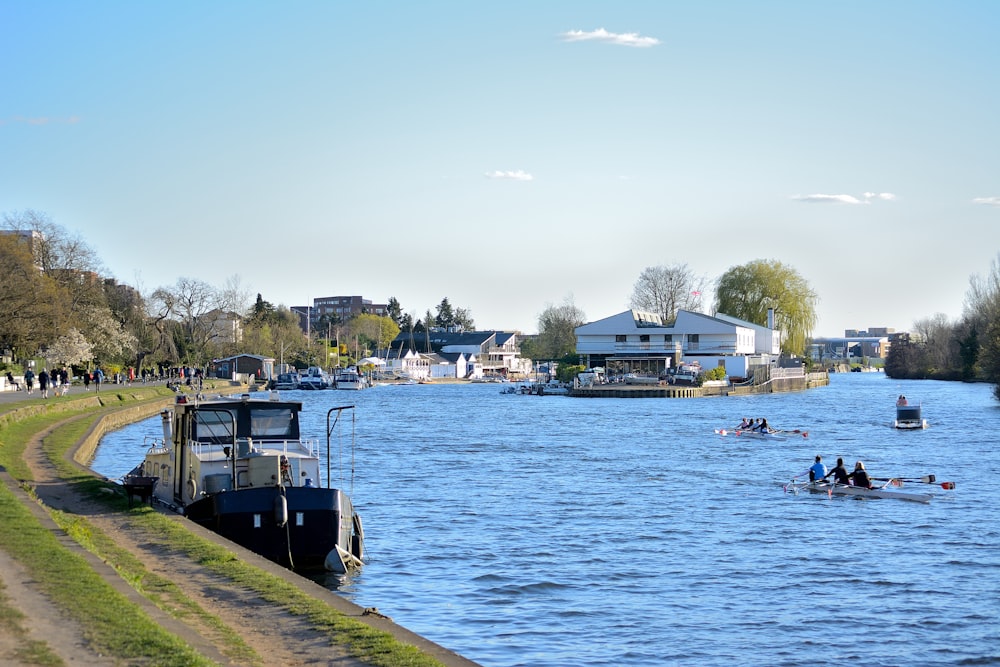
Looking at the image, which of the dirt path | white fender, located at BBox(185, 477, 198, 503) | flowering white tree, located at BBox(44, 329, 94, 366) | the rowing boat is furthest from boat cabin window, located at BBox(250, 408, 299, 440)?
flowering white tree, located at BBox(44, 329, 94, 366)

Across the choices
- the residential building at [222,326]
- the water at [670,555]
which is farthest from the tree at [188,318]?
the water at [670,555]

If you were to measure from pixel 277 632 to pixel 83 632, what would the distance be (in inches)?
107

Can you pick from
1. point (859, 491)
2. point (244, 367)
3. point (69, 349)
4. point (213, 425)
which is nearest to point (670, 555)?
point (213, 425)

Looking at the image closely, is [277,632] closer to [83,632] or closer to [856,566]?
[83,632]

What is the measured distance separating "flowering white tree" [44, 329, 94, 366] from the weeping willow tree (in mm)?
95633

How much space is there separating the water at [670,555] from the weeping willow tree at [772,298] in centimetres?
10245

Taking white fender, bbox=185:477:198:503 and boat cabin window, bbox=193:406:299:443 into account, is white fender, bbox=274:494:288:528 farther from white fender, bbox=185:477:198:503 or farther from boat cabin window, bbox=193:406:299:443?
boat cabin window, bbox=193:406:299:443

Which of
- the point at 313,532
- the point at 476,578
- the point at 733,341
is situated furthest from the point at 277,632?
the point at 733,341

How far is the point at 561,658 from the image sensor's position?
17.2 metres

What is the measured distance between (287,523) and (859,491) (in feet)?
73.4

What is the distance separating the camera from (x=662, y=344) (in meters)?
136

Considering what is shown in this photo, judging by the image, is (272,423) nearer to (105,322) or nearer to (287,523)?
(287,523)

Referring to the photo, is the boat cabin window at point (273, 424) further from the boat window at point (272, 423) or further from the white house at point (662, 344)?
the white house at point (662, 344)

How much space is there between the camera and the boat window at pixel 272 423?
81.8ft
